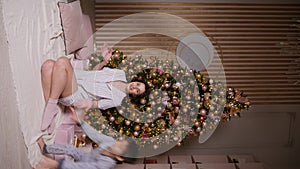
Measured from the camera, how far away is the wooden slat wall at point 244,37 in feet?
10.3

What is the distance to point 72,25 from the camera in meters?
2.23

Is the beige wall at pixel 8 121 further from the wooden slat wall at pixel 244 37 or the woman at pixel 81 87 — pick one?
the wooden slat wall at pixel 244 37

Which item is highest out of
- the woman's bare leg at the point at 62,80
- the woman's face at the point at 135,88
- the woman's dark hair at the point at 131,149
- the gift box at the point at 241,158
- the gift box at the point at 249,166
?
the woman's bare leg at the point at 62,80

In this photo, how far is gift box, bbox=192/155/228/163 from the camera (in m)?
3.17

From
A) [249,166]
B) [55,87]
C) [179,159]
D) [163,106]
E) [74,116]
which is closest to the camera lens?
[55,87]

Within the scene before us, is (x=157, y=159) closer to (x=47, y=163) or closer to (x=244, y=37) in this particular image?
(x=244, y=37)

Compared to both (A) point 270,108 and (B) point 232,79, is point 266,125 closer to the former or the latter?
(A) point 270,108

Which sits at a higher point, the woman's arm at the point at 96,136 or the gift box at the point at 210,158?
the woman's arm at the point at 96,136

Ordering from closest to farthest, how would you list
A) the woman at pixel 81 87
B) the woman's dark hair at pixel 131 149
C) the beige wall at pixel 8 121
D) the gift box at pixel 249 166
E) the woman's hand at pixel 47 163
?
the beige wall at pixel 8 121
the woman's hand at pixel 47 163
the woman at pixel 81 87
the woman's dark hair at pixel 131 149
the gift box at pixel 249 166

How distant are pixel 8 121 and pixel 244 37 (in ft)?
8.37

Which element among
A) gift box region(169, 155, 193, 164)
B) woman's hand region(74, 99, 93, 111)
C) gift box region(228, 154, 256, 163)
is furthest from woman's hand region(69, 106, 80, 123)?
gift box region(228, 154, 256, 163)

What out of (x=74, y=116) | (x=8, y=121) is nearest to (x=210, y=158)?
(x=74, y=116)

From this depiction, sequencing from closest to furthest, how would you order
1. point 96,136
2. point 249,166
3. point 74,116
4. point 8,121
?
point 8,121 < point 74,116 < point 96,136 < point 249,166

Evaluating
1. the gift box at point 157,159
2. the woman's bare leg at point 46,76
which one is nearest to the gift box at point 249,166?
the gift box at point 157,159
